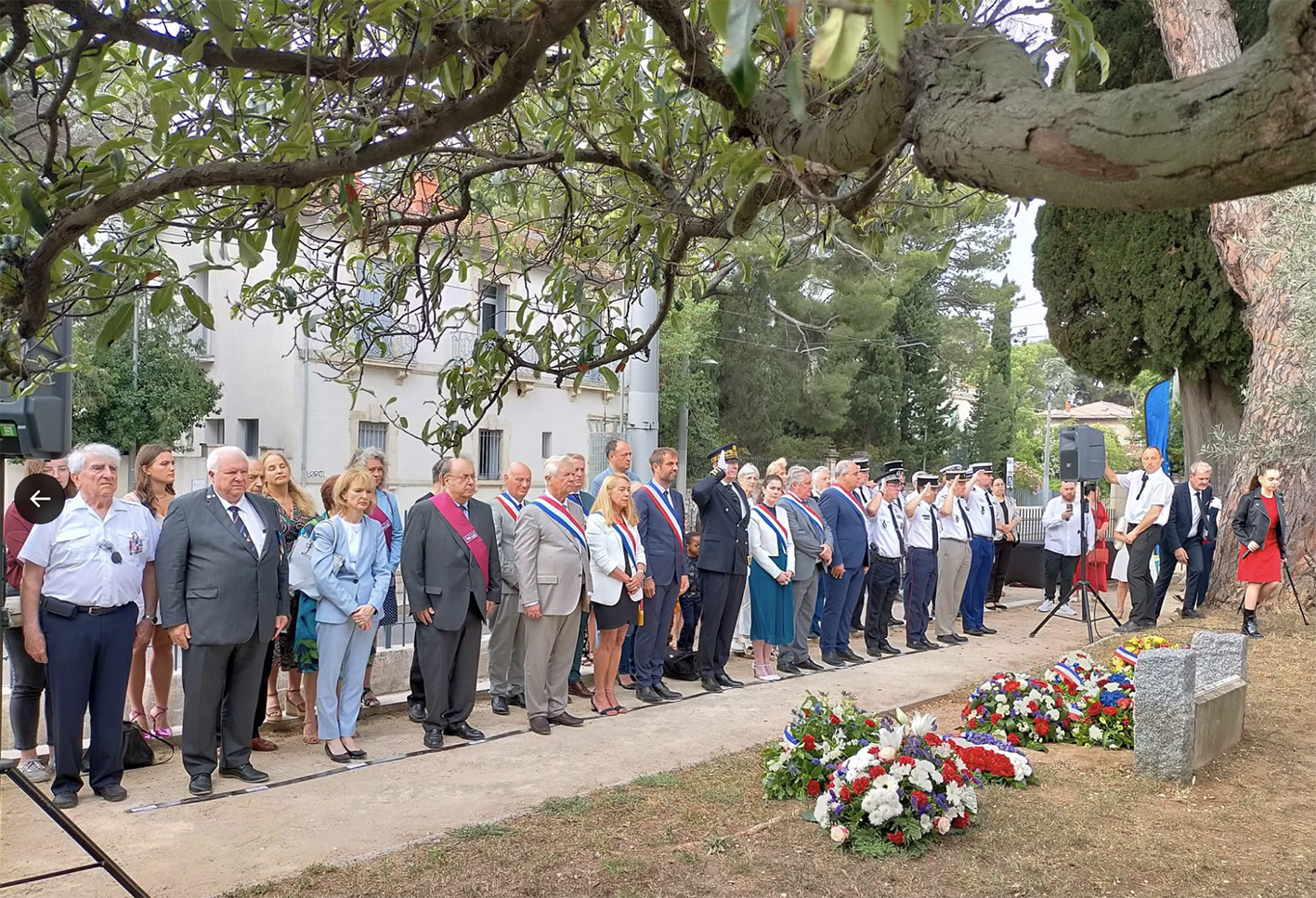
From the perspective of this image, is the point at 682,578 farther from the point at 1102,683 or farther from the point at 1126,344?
the point at 1126,344

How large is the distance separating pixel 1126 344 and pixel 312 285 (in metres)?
15.3

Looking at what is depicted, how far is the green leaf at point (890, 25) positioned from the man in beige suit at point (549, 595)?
6.81 metres

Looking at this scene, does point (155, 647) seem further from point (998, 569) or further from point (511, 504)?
point (998, 569)

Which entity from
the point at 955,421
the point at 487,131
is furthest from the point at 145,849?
the point at 955,421

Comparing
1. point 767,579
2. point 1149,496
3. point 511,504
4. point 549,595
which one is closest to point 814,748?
point 549,595

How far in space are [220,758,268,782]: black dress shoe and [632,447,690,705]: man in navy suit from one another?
131 inches

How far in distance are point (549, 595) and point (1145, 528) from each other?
26.4 ft

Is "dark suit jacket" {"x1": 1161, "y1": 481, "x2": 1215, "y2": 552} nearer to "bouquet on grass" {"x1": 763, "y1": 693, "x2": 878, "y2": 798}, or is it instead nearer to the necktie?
"bouquet on grass" {"x1": 763, "y1": 693, "x2": 878, "y2": 798}

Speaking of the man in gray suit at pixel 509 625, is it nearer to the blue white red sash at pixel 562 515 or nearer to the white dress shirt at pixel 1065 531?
the blue white red sash at pixel 562 515

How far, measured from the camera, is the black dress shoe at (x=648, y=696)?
8711 millimetres

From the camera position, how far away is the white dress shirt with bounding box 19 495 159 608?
5.79 metres

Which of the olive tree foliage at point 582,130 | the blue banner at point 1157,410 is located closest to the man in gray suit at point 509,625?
the olive tree foliage at point 582,130

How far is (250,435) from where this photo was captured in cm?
2684

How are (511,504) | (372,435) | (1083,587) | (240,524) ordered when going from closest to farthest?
(240,524), (511,504), (1083,587), (372,435)
